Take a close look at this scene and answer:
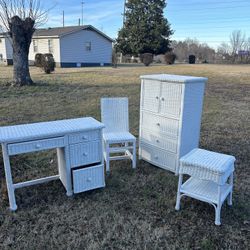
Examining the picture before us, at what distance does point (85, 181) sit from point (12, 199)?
795mm

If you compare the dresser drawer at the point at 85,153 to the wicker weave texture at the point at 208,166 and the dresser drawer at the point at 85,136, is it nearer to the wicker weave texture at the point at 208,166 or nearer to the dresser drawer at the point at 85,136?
the dresser drawer at the point at 85,136

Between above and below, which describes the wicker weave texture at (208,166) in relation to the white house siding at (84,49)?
below

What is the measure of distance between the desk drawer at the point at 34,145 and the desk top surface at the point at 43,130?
0.16 ft

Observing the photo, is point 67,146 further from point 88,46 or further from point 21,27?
point 88,46

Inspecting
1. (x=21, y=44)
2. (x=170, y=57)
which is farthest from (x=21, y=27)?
(x=170, y=57)

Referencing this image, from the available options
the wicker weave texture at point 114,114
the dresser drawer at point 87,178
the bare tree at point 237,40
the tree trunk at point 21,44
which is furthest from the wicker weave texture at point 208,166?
the bare tree at point 237,40

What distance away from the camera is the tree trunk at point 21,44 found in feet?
30.4

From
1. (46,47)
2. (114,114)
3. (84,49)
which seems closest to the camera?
(114,114)

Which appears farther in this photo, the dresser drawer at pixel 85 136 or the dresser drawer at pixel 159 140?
the dresser drawer at pixel 159 140

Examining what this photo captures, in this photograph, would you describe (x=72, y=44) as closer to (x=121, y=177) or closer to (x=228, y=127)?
(x=228, y=127)

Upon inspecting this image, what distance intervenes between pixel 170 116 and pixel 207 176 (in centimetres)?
119

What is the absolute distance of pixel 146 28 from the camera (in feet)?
88.5

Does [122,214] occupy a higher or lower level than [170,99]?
lower

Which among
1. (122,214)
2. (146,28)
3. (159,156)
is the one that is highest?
(146,28)
